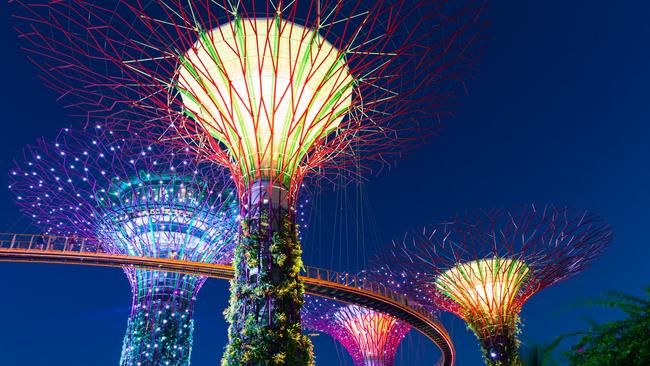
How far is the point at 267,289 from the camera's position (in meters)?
11.5

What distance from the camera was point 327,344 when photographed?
91.2 meters

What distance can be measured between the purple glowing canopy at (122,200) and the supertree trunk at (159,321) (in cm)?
172

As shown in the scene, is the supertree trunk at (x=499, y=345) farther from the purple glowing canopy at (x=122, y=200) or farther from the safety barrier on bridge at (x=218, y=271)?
the purple glowing canopy at (x=122, y=200)

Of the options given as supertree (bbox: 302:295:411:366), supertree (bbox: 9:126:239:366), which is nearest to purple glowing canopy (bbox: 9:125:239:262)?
supertree (bbox: 9:126:239:366)

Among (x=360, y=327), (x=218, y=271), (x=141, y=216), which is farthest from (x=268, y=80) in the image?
(x=360, y=327)

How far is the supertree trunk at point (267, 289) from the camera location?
10.9 metres

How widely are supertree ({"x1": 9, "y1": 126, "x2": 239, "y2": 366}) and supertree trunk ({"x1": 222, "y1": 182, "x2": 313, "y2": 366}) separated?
14.5 metres

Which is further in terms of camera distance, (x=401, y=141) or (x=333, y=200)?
(x=333, y=200)

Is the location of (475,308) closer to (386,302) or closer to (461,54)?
(386,302)

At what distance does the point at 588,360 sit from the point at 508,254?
74.9ft

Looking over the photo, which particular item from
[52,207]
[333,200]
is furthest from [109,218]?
[333,200]

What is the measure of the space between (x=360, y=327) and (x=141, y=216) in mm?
18205

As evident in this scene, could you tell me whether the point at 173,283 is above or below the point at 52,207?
below

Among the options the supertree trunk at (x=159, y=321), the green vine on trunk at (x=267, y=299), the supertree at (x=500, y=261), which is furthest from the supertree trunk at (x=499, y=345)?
the green vine on trunk at (x=267, y=299)
